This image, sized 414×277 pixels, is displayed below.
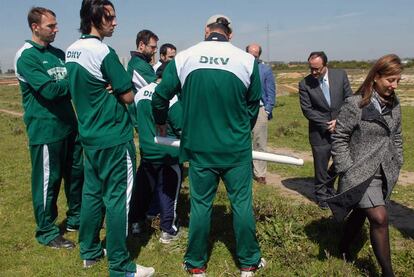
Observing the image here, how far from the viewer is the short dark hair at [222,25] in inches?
140

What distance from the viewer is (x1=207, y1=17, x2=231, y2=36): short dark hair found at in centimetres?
356

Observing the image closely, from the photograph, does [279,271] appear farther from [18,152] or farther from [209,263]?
[18,152]

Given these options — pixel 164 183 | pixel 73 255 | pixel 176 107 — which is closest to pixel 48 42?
pixel 176 107

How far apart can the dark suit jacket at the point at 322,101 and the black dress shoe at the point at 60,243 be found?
3410 mm

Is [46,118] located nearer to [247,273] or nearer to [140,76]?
[140,76]

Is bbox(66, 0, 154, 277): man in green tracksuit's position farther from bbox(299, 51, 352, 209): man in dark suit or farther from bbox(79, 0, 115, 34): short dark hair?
bbox(299, 51, 352, 209): man in dark suit

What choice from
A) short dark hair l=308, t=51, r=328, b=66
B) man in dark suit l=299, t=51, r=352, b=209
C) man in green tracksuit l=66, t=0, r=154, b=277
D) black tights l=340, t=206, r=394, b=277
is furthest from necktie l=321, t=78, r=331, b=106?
man in green tracksuit l=66, t=0, r=154, b=277

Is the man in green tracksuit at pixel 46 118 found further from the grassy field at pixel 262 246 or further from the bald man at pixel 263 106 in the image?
the bald man at pixel 263 106

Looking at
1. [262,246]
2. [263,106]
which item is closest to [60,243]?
[262,246]

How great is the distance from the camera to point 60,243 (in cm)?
464

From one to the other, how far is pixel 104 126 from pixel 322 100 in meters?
3.22

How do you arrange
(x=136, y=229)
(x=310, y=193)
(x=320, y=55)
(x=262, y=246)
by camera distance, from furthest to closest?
(x=310, y=193)
(x=320, y=55)
(x=136, y=229)
(x=262, y=246)

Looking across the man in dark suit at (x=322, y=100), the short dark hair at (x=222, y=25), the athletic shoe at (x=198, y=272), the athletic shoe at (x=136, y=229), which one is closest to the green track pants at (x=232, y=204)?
the athletic shoe at (x=198, y=272)

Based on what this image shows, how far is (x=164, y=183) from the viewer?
4691 mm
